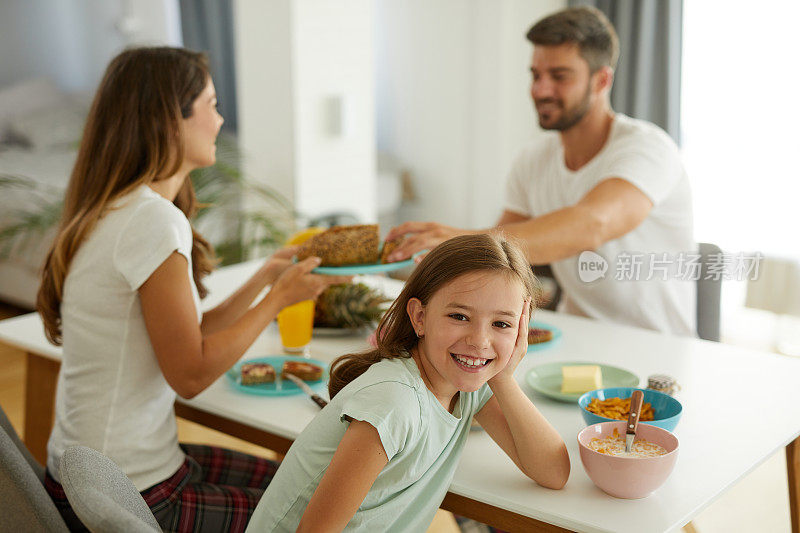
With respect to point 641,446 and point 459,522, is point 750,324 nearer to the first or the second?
point 459,522

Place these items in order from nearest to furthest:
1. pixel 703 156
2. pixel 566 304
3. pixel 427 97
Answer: pixel 566 304 < pixel 703 156 < pixel 427 97

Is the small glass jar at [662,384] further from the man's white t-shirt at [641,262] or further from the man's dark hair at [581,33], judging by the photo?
the man's dark hair at [581,33]

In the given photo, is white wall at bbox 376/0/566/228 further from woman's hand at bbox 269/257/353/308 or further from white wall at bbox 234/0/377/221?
woman's hand at bbox 269/257/353/308

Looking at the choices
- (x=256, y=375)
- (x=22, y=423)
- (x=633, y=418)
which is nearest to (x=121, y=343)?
(x=256, y=375)

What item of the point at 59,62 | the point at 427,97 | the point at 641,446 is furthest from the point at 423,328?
the point at 59,62

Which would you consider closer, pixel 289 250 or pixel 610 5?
pixel 289 250

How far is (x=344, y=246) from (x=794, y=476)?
0.95m

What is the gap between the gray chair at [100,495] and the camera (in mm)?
821

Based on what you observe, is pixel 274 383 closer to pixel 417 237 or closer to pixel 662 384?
pixel 417 237

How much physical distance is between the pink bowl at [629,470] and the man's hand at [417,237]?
2.05 ft

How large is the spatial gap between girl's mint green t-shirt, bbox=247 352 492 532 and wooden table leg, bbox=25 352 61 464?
0.88 m

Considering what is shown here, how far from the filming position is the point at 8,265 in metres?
4.04

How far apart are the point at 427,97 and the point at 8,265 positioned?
2.40 meters

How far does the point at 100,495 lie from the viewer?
87cm
